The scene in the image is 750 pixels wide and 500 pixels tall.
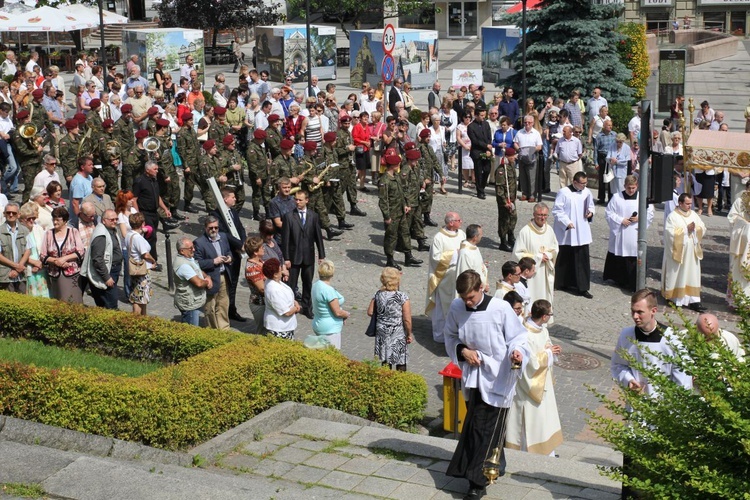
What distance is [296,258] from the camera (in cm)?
1558

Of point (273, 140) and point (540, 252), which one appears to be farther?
point (273, 140)

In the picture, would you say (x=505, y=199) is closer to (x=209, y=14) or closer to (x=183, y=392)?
(x=183, y=392)

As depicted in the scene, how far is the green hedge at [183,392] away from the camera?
348 inches

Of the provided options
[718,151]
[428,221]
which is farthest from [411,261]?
[718,151]

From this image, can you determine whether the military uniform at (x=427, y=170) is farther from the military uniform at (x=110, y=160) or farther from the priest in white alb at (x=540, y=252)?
the military uniform at (x=110, y=160)

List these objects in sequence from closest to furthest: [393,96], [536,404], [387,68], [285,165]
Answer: [536,404], [285,165], [387,68], [393,96]

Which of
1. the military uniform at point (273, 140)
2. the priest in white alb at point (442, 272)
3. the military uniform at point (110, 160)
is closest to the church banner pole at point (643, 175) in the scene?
the priest in white alb at point (442, 272)

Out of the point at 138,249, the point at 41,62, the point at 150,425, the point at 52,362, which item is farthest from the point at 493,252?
the point at 41,62

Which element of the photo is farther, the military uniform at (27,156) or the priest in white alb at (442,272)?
Answer: the military uniform at (27,156)

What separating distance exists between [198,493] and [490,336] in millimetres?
2362

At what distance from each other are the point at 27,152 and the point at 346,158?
5.36m

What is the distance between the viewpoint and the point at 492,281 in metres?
17.7

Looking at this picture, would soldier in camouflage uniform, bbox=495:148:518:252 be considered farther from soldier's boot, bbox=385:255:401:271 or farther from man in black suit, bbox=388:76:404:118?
man in black suit, bbox=388:76:404:118

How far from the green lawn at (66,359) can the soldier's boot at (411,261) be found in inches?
292
